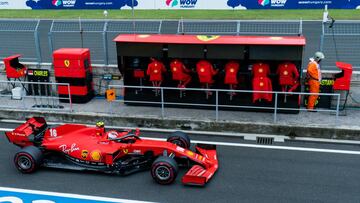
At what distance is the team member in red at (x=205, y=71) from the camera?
12.8 m

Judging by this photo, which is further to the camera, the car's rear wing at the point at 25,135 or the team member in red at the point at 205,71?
the team member in red at the point at 205,71

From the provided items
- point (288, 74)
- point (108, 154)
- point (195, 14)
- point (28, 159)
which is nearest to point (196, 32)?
point (288, 74)

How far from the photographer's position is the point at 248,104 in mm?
13094

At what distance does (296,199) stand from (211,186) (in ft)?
6.18

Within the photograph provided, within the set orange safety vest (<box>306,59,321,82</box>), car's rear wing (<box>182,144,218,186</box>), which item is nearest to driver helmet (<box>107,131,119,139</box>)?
car's rear wing (<box>182,144,218,186</box>)

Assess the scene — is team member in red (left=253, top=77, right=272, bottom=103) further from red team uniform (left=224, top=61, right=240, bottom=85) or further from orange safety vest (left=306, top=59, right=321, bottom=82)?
orange safety vest (left=306, top=59, right=321, bottom=82)

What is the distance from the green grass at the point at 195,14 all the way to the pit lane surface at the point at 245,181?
61.9ft

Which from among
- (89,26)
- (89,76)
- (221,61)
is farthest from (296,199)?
(89,26)

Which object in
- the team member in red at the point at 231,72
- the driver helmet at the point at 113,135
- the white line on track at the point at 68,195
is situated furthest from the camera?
the team member in red at the point at 231,72

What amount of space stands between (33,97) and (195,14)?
18776mm

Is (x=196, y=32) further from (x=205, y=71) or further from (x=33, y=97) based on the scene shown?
(x=33, y=97)

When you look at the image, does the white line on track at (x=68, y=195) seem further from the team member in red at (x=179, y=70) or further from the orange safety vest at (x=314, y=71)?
→ the orange safety vest at (x=314, y=71)

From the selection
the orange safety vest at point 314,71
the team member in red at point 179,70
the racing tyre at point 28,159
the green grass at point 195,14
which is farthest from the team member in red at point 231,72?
the green grass at point 195,14

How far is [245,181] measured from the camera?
9.53 m
